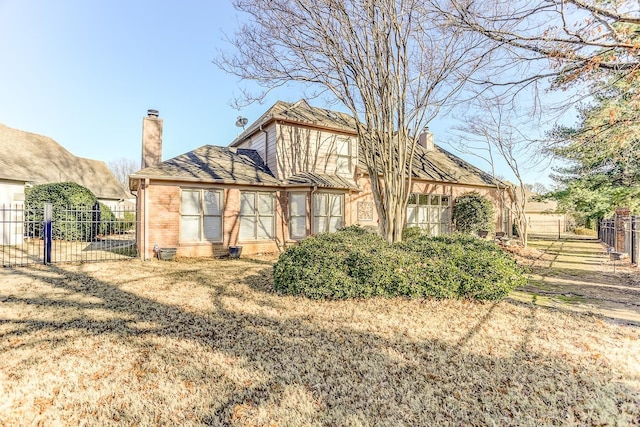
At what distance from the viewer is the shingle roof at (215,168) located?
10727mm

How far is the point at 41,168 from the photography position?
19.4m

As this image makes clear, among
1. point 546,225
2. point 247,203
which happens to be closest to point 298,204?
point 247,203

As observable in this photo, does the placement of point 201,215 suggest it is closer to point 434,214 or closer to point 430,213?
point 430,213

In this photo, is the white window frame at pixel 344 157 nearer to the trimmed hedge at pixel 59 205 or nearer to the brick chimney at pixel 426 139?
the brick chimney at pixel 426 139

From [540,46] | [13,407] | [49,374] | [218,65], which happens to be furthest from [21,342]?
[540,46]

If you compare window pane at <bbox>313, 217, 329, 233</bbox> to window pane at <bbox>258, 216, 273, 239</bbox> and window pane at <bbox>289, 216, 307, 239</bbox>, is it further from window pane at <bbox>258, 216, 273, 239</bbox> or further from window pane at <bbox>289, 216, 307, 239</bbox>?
window pane at <bbox>258, 216, 273, 239</bbox>

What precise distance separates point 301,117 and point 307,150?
1.49 meters

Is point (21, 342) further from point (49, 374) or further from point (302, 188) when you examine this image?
point (302, 188)

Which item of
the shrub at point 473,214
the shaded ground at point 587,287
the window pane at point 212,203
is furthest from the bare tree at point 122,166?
the shaded ground at point 587,287

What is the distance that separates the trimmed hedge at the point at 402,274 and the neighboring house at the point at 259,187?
6.10 m

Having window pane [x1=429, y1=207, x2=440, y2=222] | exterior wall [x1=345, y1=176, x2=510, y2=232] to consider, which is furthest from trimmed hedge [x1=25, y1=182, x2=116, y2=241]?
window pane [x1=429, y1=207, x2=440, y2=222]

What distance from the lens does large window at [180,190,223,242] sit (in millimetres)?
10992

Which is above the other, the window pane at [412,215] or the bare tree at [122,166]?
the bare tree at [122,166]

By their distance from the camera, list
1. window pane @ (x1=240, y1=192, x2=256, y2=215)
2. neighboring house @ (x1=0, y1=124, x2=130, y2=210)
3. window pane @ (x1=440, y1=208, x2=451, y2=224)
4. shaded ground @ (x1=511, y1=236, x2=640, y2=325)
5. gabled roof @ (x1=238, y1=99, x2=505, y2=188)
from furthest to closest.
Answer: window pane @ (x1=440, y1=208, x2=451, y2=224), neighboring house @ (x1=0, y1=124, x2=130, y2=210), gabled roof @ (x1=238, y1=99, x2=505, y2=188), window pane @ (x1=240, y1=192, x2=256, y2=215), shaded ground @ (x1=511, y1=236, x2=640, y2=325)
